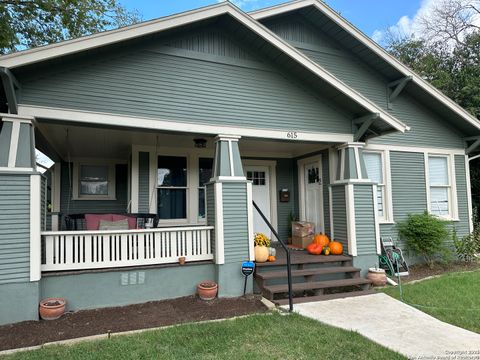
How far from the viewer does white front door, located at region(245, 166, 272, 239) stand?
8.12 meters

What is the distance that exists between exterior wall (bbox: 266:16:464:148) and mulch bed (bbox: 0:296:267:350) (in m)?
5.68

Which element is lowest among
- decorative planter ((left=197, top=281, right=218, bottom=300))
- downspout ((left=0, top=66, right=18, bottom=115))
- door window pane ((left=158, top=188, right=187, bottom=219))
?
decorative planter ((left=197, top=281, right=218, bottom=300))

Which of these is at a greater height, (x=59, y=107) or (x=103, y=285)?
(x=59, y=107)

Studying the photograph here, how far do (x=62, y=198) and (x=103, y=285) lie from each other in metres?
3.93

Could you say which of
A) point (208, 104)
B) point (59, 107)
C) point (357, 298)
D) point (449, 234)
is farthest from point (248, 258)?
point (449, 234)

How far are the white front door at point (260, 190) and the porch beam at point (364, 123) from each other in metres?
2.57

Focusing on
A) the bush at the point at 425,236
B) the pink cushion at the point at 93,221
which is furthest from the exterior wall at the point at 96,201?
the bush at the point at 425,236

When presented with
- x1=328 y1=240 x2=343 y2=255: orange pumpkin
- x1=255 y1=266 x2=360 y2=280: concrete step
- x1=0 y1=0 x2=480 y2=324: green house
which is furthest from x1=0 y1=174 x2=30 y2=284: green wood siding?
x1=328 y1=240 x2=343 y2=255: orange pumpkin

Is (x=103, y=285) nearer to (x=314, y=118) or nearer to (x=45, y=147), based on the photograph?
(x=45, y=147)

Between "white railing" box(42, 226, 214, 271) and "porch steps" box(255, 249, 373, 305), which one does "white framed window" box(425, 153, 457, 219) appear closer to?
"porch steps" box(255, 249, 373, 305)

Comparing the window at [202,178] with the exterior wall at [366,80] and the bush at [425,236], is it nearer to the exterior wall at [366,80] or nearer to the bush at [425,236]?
the exterior wall at [366,80]

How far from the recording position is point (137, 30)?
4.78 metres

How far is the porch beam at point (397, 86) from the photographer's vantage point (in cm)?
778

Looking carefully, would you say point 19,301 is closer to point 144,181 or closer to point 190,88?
point 144,181
